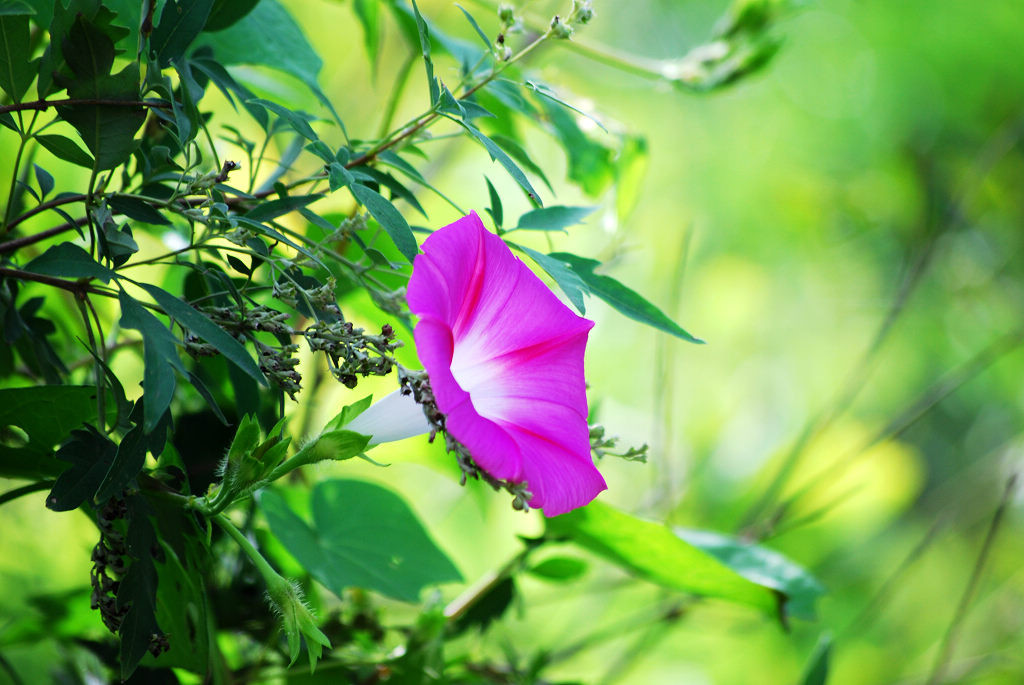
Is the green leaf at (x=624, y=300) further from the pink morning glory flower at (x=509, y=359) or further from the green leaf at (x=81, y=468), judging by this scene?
the green leaf at (x=81, y=468)

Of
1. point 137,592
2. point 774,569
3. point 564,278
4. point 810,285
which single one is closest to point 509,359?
point 564,278

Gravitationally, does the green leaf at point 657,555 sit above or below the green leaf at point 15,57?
below

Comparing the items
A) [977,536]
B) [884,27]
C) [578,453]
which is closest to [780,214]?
[884,27]

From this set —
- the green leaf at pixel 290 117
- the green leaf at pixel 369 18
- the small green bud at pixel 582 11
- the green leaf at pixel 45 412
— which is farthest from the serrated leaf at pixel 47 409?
the green leaf at pixel 369 18

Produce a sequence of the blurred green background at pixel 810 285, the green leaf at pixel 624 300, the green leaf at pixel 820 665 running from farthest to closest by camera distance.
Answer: the blurred green background at pixel 810 285, the green leaf at pixel 820 665, the green leaf at pixel 624 300

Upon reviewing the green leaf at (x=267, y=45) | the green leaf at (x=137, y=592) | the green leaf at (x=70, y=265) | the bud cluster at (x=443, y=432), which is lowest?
the green leaf at (x=137, y=592)

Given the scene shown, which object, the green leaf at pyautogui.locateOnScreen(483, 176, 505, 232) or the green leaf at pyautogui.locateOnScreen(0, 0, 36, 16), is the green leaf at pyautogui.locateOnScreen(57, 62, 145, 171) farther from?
the green leaf at pyautogui.locateOnScreen(483, 176, 505, 232)

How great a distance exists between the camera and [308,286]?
0.93 ft

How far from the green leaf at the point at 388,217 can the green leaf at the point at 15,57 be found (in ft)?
0.36

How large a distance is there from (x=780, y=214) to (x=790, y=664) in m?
0.87

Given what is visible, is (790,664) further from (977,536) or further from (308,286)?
(308,286)

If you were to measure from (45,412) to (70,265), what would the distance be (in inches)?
3.0

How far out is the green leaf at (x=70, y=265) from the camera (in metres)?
0.24

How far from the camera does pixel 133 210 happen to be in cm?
27
